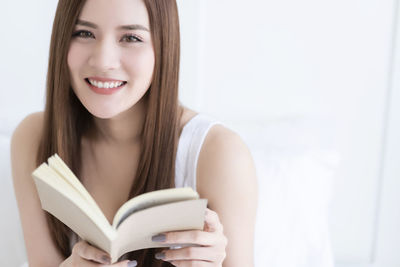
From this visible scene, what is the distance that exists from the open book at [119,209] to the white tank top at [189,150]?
17.6 inches

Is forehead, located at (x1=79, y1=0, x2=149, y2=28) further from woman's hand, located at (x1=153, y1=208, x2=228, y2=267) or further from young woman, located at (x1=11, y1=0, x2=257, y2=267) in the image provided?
woman's hand, located at (x1=153, y1=208, x2=228, y2=267)

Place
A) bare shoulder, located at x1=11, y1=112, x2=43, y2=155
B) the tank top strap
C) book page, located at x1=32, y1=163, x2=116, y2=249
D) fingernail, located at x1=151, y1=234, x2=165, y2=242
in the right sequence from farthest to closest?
bare shoulder, located at x1=11, y1=112, x2=43, y2=155
the tank top strap
fingernail, located at x1=151, y1=234, x2=165, y2=242
book page, located at x1=32, y1=163, x2=116, y2=249

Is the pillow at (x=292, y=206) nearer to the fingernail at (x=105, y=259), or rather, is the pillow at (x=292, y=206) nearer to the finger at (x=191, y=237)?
the finger at (x=191, y=237)

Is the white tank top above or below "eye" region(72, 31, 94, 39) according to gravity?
below

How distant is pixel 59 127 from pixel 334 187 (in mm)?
1102

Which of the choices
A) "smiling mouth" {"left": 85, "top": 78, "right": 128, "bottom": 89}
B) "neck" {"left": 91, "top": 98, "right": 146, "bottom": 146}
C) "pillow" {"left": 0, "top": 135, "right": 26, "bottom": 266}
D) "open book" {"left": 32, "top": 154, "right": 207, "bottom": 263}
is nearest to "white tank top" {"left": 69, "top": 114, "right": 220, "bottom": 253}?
"neck" {"left": 91, "top": 98, "right": 146, "bottom": 146}

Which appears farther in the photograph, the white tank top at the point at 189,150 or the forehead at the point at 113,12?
the white tank top at the point at 189,150

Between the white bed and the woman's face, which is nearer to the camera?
the woman's face

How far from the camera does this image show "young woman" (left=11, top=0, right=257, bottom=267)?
1004 mm

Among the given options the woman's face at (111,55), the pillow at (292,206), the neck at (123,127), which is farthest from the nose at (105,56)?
the pillow at (292,206)

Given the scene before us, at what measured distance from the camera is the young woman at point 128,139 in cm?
100

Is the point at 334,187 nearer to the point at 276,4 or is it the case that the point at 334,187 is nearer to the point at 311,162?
the point at 311,162

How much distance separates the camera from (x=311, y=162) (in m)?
1.47

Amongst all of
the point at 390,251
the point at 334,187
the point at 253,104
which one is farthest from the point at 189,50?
the point at 390,251
